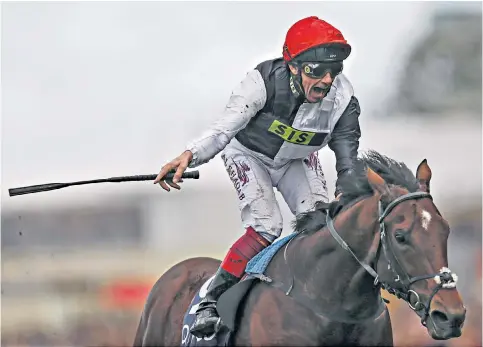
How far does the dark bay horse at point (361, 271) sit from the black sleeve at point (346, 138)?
390 millimetres

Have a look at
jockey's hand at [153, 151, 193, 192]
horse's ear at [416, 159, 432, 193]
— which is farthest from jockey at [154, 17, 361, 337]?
horse's ear at [416, 159, 432, 193]

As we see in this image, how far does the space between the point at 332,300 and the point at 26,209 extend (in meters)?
6.80

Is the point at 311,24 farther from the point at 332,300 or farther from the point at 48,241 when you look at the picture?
the point at 48,241

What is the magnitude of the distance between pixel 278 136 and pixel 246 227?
40 centimetres

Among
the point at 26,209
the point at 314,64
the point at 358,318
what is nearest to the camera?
the point at 358,318

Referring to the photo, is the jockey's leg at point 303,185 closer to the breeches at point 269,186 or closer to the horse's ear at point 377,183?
the breeches at point 269,186

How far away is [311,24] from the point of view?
4449mm

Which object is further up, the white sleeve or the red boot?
the white sleeve

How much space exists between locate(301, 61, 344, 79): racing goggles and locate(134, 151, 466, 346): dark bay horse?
406 mm

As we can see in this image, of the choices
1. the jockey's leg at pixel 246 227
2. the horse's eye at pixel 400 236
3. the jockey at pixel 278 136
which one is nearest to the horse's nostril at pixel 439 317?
the horse's eye at pixel 400 236

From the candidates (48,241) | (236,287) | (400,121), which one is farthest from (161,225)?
(236,287)

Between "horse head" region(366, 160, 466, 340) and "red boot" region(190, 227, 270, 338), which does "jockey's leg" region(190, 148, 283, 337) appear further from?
"horse head" region(366, 160, 466, 340)

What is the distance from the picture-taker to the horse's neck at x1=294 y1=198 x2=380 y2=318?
4.07 metres

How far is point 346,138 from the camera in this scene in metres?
4.71
